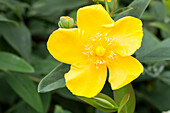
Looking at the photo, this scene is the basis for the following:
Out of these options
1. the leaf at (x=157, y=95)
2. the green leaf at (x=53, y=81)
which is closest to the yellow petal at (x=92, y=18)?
the green leaf at (x=53, y=81)

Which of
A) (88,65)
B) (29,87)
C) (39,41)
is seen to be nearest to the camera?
(88,65)

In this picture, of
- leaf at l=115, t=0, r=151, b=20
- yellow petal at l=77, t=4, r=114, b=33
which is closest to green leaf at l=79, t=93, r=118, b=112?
yellow petal at l=77, t=4, r=114, b=33

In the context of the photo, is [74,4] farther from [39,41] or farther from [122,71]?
[122,71]

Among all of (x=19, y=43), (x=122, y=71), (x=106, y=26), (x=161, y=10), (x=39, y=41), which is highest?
(x=106, y=26)

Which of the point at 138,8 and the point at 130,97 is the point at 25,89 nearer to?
the point at 130,97

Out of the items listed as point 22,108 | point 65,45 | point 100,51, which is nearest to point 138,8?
point 100,51

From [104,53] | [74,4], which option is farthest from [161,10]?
[104,53]

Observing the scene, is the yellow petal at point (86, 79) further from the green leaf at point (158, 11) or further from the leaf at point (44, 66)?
the green leaf at point (158, 11)
